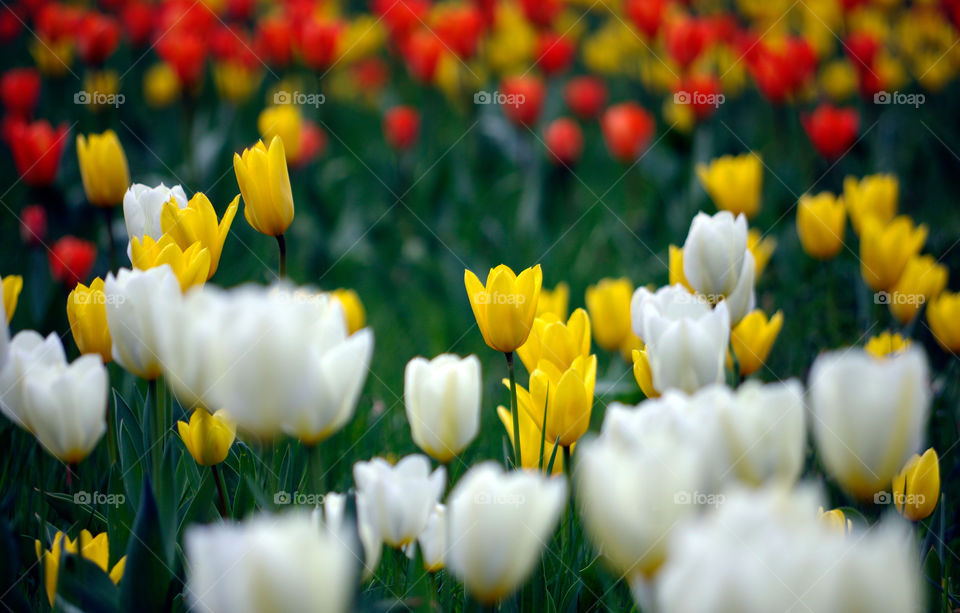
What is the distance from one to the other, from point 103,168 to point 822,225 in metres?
1.67

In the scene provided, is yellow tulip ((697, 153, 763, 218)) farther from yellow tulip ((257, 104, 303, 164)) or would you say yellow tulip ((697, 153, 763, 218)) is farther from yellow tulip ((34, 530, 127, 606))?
yellow tulip ((34, 530, 127, 606))

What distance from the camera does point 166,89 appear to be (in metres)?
3.93

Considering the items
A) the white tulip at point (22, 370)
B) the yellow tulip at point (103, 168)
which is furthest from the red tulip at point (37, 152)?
the white tulip at point (22, 370)

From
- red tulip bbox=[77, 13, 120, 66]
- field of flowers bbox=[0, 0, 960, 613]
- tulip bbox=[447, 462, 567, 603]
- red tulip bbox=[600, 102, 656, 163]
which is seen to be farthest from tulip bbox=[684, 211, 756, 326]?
red tulip bbox=[77, 13, 120, 66]

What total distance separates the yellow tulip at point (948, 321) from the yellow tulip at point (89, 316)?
1.61 meters

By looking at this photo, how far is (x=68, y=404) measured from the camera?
3.23 ft

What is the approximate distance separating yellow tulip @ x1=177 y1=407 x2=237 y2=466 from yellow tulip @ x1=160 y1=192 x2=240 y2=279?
210 millimetres

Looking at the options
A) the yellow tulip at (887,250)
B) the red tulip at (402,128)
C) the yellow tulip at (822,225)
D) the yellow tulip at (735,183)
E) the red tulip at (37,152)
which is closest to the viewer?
the yellow tulip at (887,250)

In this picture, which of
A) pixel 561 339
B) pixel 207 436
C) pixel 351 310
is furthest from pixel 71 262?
pixel 561 339

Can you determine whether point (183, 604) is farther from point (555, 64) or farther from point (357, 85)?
point (357, 85)

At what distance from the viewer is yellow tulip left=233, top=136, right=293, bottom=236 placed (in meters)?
1.26

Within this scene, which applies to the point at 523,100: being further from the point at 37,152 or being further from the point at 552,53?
the point at 37,152

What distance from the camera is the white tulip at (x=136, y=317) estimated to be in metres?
0.98

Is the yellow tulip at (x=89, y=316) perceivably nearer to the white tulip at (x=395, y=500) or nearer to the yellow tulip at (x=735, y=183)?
the white tulip at (x=395, y=500)
